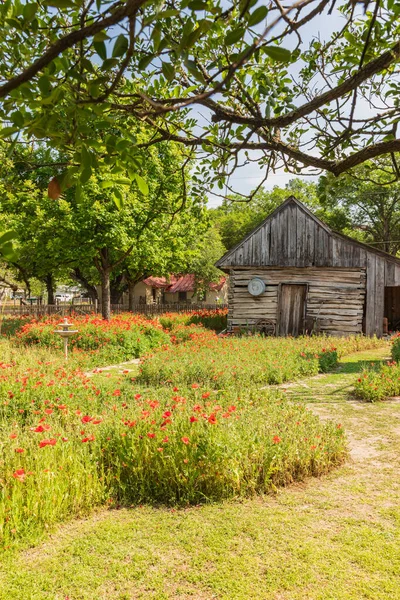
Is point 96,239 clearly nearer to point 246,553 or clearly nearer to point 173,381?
point 173,381

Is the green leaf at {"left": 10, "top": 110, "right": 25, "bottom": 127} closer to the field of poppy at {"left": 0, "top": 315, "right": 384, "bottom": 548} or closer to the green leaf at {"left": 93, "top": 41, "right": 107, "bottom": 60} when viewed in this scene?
the green leaf at {"left": 93, "top": 41, "right": 107, "bottom": 60}

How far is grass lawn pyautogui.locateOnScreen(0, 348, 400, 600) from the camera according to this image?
2875 millimetres

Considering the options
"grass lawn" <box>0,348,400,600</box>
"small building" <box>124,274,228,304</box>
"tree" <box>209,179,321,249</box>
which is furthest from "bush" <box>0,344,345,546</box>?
"tree" <box>209,179,321,249</box>

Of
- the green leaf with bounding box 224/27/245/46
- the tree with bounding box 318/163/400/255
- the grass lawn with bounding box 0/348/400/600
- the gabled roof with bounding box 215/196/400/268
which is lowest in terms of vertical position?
the grass lawn with bounding box 0/348/400/600

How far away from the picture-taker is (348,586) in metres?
2.90

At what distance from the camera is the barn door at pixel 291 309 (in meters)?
17.6

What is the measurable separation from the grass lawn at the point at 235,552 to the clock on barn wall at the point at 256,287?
43.4 ft

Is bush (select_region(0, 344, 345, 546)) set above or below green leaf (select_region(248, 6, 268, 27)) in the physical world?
below

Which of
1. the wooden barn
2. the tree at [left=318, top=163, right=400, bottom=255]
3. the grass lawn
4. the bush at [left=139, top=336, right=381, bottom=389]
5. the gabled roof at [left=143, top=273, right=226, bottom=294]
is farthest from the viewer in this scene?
the gabled roof at [left=143, top=273, right=226, bottom=294]

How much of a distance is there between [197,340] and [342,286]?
7.14 metres

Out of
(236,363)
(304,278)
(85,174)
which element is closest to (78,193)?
(85,174)

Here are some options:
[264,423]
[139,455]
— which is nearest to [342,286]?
[264,423]

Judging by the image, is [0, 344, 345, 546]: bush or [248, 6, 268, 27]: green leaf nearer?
[248, 6, 268, 27]: green leaf

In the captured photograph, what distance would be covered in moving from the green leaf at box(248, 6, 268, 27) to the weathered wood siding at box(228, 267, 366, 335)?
16.7 m
